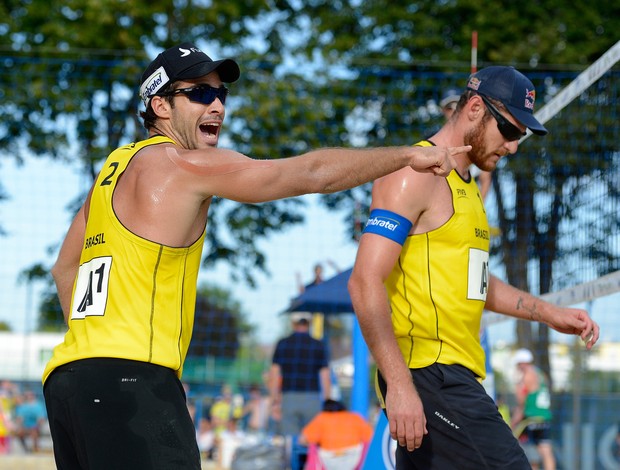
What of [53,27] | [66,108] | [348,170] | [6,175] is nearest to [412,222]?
[348,170]

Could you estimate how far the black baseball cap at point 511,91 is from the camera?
387cm

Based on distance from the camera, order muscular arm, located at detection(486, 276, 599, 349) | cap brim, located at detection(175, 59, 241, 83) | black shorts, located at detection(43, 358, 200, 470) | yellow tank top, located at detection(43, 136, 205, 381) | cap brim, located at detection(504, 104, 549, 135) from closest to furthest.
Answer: black shorts, located at detection(43, 358, 200, 470)
yellow tank top, located at detection(43, 136, 205, 381)
cap brim, located at detection(175, 59, 241, 83)
cap brim, located at detection(504, 104, 549, 135)
muscular arm, located at detection(486, 276, 599, 349)

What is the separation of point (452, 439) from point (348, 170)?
1146mm

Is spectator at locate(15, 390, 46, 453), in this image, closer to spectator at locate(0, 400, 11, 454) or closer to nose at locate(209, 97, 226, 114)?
spectator at locate(0, 400, 11, 454)

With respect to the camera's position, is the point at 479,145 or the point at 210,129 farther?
the point at 479,145

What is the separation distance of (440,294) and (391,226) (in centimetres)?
34

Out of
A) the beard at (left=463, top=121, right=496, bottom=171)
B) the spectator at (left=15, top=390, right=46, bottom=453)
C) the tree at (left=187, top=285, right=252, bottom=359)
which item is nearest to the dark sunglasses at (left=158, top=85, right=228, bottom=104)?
the beard at (left=463, top=121, right=496, bottom=171)

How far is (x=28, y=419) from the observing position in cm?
2097

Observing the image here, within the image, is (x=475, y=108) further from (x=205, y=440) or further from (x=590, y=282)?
(x=205, y=440)

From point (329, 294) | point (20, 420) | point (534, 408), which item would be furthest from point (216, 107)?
point (20, 420)

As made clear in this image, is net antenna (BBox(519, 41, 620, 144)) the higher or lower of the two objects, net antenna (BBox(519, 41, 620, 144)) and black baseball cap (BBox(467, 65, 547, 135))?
the higher

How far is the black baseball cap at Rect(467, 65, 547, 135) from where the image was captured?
387cm

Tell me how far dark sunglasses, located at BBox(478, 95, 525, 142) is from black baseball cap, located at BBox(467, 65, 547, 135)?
0.04 m

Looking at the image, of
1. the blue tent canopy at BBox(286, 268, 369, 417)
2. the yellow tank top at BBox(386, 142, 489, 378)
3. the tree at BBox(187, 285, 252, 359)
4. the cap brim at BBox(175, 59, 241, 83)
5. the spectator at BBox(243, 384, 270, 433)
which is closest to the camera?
the cap brim at BBox(175, 59, 241, 83)
